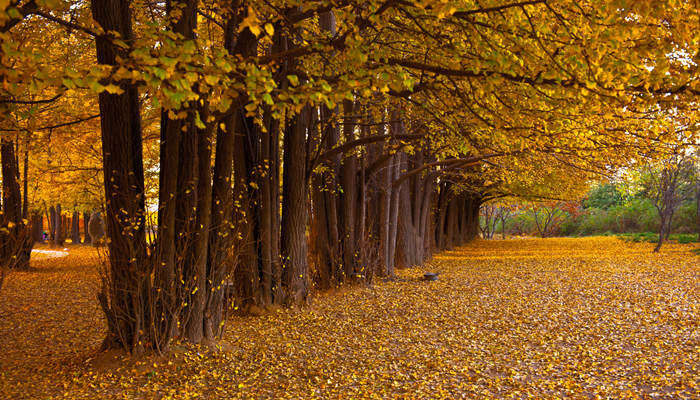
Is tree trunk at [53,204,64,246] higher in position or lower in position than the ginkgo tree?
lower

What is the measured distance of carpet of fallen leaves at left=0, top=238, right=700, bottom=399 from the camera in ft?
17.3

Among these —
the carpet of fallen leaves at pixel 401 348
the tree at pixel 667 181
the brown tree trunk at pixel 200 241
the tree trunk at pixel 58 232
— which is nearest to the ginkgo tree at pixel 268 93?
the brown tree trunk at pixel 200 241

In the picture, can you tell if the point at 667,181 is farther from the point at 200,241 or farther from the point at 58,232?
the point at 58,232

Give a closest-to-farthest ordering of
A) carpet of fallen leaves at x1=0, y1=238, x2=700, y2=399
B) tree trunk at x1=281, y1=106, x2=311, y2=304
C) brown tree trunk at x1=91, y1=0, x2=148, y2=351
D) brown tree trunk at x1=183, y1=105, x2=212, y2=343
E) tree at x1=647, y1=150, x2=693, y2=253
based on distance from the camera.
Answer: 1. carpet of fallen leaves at x1=0, y1=238, x2=700, y2=399
2. brown tree trunk at x1=91, y1=0, x2=148, y2=351
3. brown tree trunk at x1=183, y1=105, x2=212, y2=343
4. tree trunk at x1=281, y1=106, x2=311, y2=304
5. tree at x1=647, y1=150, x2=693, y2=253

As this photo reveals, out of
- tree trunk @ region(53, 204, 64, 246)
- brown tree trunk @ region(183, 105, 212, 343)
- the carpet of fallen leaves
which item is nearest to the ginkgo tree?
brown tree trunk @ region(183, 105, 212, 343)

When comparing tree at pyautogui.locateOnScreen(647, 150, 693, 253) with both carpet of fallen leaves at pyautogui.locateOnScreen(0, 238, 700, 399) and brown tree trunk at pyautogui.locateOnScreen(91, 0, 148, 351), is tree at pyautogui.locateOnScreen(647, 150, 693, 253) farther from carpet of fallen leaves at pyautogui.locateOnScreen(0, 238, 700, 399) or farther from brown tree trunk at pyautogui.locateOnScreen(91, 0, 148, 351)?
brown tree trunk at pyautogui.locateOnScreen(91, 0, 148, 351)

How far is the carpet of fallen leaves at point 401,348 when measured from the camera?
5.27 metres

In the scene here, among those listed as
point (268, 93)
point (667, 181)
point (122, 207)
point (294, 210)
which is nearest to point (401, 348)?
point (294, 210)

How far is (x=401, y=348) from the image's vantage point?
6.96 metres

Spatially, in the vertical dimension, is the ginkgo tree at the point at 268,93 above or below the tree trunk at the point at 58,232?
above

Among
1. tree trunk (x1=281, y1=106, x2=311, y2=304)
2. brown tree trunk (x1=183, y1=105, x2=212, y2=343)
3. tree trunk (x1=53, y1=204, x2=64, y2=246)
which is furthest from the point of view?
tree trunk (x1=53, y1=204, x2=64, y2=246)

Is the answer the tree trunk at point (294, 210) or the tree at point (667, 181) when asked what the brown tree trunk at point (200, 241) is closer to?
the tree trunk at point (294, 210)

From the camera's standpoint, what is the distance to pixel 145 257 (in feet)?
18.8

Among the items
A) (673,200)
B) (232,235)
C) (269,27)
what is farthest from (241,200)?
(673,200)
